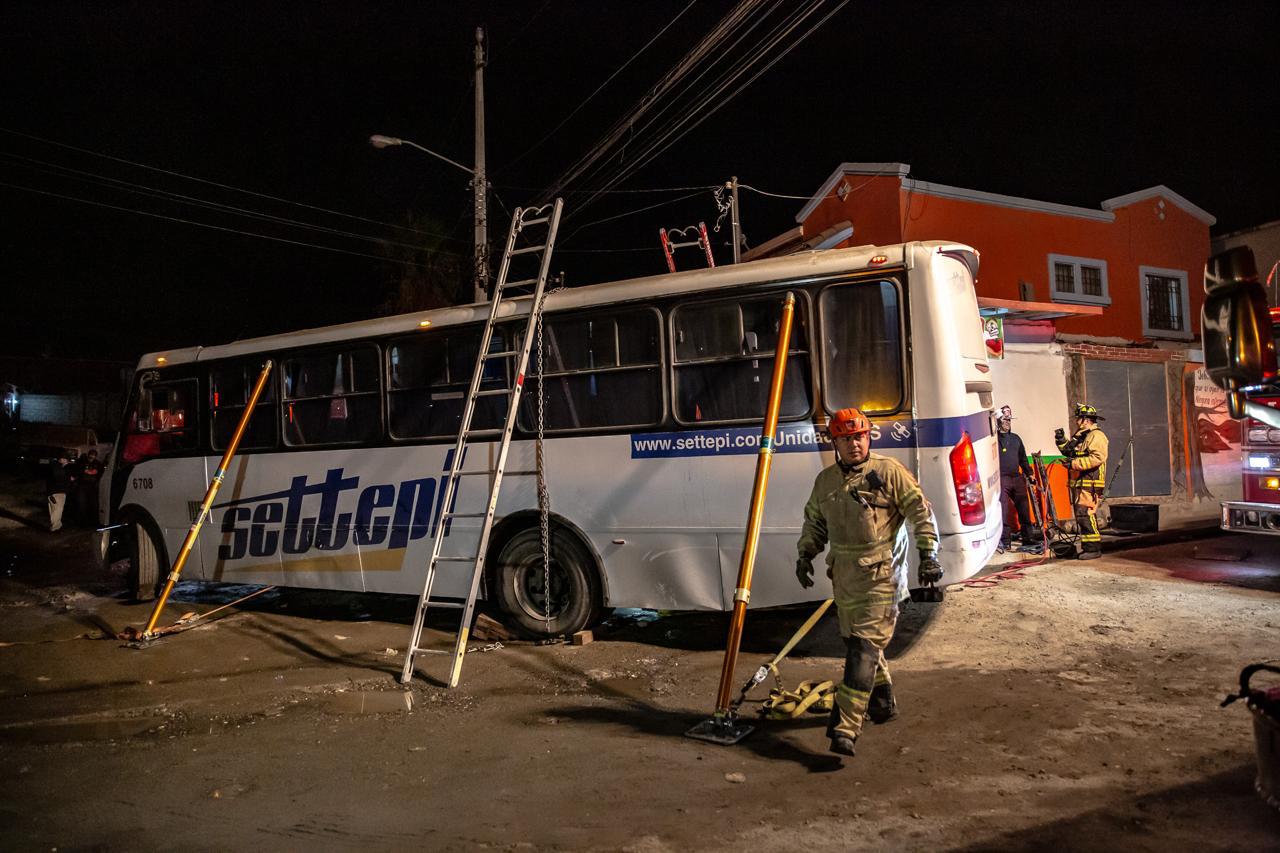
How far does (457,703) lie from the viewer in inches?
248

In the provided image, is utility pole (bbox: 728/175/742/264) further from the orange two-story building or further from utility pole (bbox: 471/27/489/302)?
utility pole (bbox: 471/27/489/302)

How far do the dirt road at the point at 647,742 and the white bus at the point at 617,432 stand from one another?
2.57 ft

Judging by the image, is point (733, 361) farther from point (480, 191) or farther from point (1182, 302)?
point (1182, 302)

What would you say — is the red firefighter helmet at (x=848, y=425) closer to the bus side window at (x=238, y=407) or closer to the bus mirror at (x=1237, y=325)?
the bus mirror at (x=1237, y=325)

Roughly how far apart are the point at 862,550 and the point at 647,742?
66.5 inches

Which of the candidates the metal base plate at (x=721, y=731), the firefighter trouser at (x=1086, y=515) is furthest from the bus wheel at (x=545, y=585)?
the firefighter trouser at (x=1086, y=515)

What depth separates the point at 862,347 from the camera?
655cm

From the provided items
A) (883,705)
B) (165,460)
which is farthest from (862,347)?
(165,460)

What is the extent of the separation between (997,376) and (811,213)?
25.3ft

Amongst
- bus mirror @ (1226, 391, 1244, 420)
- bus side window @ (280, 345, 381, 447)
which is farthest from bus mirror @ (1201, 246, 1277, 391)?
bus side window @ (280, 345, 381, 447)

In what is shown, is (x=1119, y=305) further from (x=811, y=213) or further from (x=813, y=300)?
(x=813, y=300)

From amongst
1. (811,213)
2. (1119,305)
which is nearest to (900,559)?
(811,213)

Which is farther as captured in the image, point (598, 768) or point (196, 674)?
point (196, 674)

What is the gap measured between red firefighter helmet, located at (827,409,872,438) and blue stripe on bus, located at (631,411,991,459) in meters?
1.36
